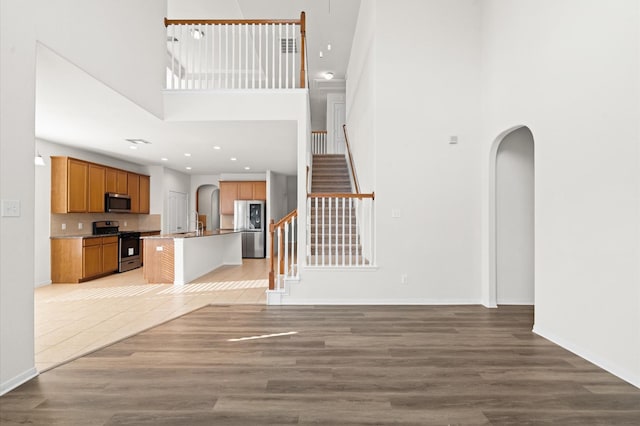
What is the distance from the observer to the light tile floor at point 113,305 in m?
3.26

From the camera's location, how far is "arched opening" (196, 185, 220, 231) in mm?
12547

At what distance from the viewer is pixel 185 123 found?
5.03 metres

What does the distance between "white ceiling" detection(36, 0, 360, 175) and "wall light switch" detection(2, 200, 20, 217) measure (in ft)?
4.53

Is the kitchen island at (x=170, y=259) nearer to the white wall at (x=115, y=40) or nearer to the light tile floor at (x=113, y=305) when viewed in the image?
the light tile floor at (x=113, y=305)

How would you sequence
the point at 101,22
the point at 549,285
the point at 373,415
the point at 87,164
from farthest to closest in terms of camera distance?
the point at 87,164 < the point at 101,22 < the point at 549,285 < the point at 373,415

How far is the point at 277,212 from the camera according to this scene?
11.3m

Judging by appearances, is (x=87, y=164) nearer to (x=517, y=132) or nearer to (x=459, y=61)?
(x=459, y=61)

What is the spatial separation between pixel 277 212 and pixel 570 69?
907 cm

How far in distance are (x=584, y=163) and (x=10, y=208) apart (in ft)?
14.2

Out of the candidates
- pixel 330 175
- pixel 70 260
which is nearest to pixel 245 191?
pixel 330 175

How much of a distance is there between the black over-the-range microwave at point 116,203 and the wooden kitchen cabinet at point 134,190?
0.59 feet

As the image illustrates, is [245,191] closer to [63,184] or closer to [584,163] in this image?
[63,184]

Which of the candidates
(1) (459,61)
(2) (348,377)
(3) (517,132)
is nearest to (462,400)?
(2) (348,377)

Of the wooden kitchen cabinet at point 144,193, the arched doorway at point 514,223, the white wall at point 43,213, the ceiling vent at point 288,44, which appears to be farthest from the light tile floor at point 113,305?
the ceiling vent at point 288,44
